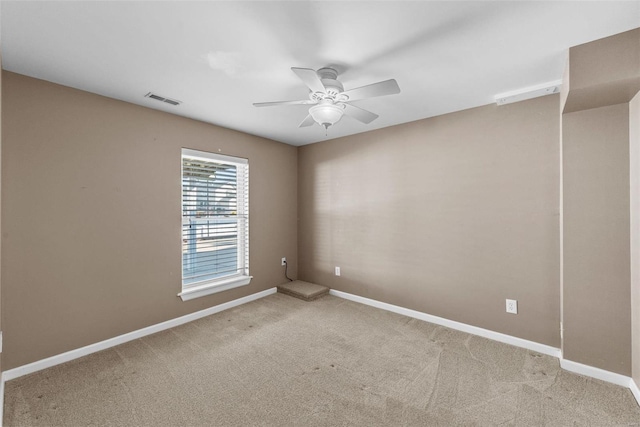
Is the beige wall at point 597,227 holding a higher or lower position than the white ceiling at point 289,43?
lower

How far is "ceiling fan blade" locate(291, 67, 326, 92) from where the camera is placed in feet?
5.33

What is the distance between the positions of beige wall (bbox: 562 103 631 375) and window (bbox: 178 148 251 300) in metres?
3.48

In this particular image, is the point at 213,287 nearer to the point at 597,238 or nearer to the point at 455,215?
the point at 455,215

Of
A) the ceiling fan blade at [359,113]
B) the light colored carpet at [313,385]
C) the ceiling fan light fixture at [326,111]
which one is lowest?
the light colored carpet at [313,385]

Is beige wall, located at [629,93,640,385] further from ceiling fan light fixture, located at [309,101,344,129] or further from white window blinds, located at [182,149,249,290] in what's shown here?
white window blinds, located at [182,149,249,290]

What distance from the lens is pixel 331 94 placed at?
206 centimetres

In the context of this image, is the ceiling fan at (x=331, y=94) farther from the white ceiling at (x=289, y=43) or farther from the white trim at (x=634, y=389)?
the white trim at (x=634, y=389)

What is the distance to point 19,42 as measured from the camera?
175 centimetres

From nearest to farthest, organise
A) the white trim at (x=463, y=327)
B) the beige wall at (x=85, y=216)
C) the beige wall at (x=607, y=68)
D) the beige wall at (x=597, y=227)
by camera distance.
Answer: the beige wall at (x=607, y=68) < the beige wall at (x=597, y=227) < the beige wall at (x=85, y=216) < the white trim at (x=463, y=327)

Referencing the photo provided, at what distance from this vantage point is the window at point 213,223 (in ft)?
10.8

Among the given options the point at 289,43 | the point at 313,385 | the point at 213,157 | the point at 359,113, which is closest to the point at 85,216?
the point at 213,157

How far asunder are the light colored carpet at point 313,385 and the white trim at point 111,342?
2.9 inches

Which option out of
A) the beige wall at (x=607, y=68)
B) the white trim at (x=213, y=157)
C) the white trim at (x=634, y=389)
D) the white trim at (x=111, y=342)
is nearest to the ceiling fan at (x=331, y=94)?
the beige wall at (x=607, y=68)

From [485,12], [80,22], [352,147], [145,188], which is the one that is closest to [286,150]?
[352,147]
